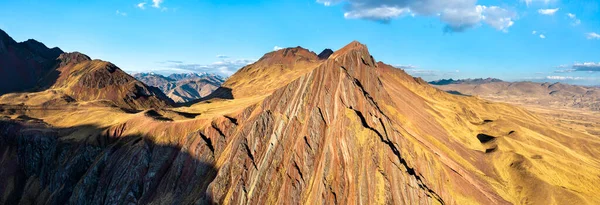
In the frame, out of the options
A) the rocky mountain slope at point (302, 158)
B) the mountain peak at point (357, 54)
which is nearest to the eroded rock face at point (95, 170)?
the rocky mountain slope at point (302, 158)

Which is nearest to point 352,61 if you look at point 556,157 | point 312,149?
point 312,149

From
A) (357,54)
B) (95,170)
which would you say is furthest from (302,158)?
(95,170)

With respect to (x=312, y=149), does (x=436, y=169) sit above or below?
below

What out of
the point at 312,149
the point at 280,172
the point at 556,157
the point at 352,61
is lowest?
the point at 556,157

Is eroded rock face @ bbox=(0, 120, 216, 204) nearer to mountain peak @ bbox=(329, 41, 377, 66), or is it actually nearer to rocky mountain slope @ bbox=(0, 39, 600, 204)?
rocky mountain slope @ bbox=(0, 39, 600, 204)

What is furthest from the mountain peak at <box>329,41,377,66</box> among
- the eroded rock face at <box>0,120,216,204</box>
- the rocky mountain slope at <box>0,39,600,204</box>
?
the eroded rock face at <box>0,120,216,204</box>

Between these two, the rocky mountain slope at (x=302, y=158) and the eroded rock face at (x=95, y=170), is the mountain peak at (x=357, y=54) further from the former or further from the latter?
the eroded rock face at (x=95, y=170)

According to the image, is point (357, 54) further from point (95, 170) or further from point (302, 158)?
point (95, 170)

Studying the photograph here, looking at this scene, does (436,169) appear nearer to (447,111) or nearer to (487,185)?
(487,185)
